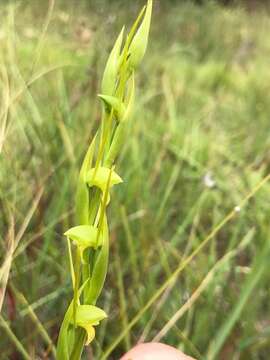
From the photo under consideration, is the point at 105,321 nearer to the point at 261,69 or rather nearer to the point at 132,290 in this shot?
the point at 132,290

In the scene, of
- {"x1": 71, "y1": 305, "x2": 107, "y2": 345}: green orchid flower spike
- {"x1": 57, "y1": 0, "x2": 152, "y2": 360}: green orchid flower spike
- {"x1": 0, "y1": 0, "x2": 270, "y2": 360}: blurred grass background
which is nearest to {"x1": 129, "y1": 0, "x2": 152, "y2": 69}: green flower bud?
{"x1": 57, "y1": 0, "x2": 152, "y2": 360}: green orchid flower spike

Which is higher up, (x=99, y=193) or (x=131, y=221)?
(x=99, y=193)

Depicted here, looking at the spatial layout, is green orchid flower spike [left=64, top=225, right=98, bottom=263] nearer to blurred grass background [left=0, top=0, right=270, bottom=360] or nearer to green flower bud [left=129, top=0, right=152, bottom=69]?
green flower bud [left=129, top=0, right=152, bottom=69]

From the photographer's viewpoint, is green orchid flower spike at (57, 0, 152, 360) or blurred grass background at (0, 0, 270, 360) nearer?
green orchid flower spike at (57, 0, 152, 360)

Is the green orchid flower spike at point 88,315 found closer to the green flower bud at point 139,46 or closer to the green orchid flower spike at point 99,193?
the green orchid flower spike at point 99,193

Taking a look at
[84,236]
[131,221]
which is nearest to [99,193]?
[84,236]

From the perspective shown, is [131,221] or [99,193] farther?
[131,221]

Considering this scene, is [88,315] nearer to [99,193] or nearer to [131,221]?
[99,193]

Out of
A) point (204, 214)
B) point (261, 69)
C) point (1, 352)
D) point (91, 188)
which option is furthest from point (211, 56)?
point (91, 188)
